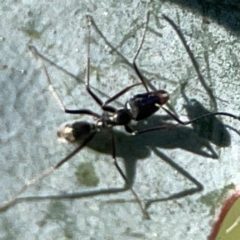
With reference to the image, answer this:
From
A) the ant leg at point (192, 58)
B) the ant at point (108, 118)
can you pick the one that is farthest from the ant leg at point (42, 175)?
the ant leg at point (192, 58)

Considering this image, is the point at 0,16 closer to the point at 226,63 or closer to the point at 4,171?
the point at 4,171

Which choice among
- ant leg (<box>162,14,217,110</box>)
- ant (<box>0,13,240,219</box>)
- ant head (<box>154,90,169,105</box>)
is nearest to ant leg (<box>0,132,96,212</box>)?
ant (<box>0,13,240,219</box>)

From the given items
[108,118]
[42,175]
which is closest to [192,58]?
[108,118]

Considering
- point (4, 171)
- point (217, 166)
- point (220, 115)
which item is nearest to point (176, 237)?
point (217, 166)

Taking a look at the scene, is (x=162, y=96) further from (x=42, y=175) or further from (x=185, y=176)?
(x=42, y=175)

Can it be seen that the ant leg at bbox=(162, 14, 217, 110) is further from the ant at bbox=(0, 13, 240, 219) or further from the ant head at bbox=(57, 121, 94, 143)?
the ant head at bbox=(57, 121, 94, 143)
